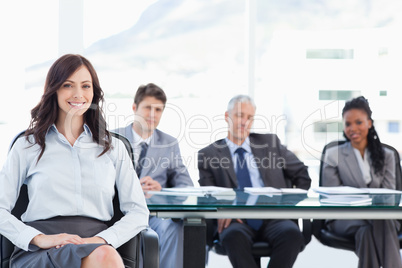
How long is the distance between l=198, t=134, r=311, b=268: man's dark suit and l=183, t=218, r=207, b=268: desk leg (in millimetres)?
534

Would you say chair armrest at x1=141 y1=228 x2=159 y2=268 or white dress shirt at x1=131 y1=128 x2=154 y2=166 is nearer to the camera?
chair armrest at x1=141 y1=228 x2=159 y2=268

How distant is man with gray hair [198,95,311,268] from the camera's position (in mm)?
3090

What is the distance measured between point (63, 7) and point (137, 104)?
61.6 inches

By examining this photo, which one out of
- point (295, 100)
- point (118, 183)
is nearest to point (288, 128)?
point (295, 100)

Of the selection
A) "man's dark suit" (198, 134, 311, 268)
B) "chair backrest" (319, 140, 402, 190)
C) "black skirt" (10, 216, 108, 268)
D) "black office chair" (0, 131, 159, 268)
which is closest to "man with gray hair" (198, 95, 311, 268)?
"man's dark suit" (198, 134, 311, 268)

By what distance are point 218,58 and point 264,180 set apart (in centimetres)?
290

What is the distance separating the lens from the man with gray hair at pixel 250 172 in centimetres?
309

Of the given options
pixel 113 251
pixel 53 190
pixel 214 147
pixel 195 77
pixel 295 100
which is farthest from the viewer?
pixel 195 77

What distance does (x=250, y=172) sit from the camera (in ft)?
12.1

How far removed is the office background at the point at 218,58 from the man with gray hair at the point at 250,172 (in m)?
1.26

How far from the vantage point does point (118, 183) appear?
2.29 meters

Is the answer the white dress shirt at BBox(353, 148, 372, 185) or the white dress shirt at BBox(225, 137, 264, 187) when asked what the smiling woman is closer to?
the white dress shirt at BBox(225, 137, 264, 187)

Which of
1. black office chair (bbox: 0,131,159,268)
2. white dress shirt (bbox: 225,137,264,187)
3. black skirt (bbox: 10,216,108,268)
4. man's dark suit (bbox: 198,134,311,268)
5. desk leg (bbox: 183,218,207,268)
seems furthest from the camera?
white dress shirt (bbox: 225,137,264,187)

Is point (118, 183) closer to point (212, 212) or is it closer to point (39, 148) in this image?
point (39, 148)
